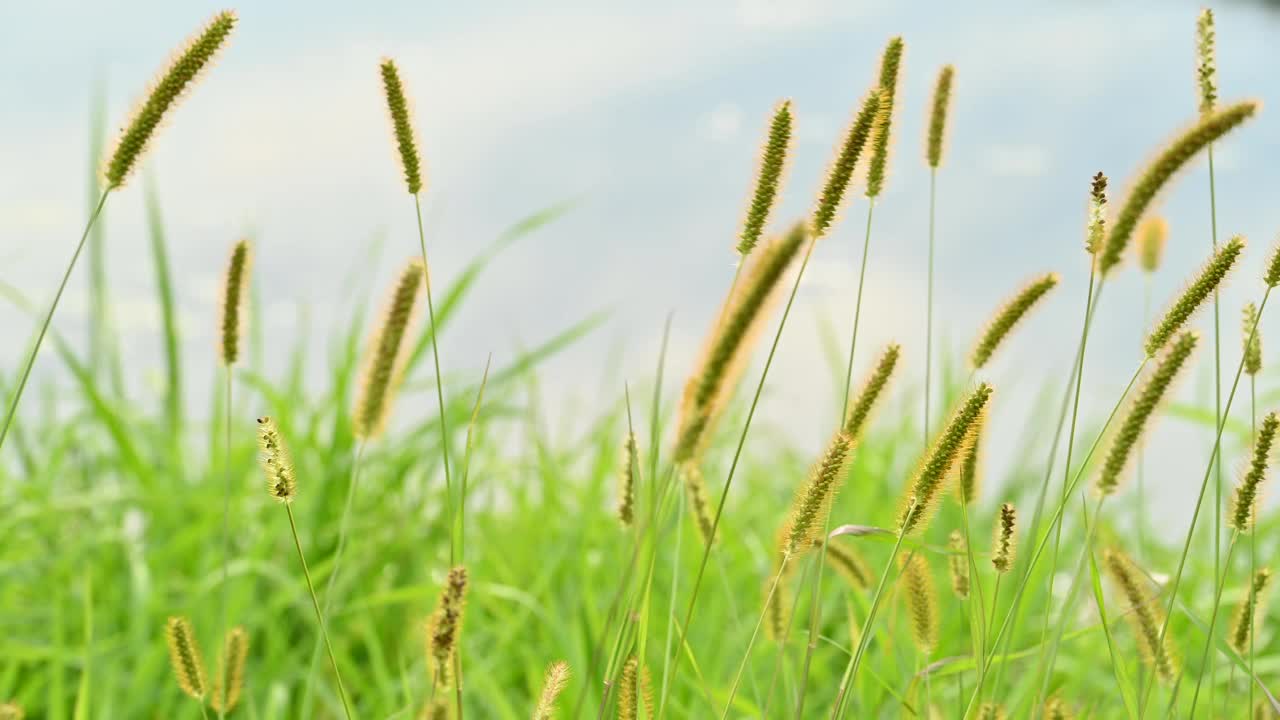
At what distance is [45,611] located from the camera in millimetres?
3764

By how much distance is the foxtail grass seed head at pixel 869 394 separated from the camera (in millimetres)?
1554

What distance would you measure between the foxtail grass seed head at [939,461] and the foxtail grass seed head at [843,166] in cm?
26

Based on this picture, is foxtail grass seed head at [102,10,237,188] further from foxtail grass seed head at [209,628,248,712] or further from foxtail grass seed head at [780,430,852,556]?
foxtail grass seed head at [780,430,852,556]

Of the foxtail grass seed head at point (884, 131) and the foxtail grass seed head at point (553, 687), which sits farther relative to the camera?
the foxtail grass seed head at point (884, 131)

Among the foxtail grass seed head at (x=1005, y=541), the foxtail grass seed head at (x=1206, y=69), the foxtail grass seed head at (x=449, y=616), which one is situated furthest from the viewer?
the foxtail grass seed head at (x=1206, y=69)

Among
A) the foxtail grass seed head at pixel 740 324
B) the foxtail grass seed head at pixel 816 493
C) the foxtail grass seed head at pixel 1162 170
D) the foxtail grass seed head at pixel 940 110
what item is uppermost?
the foxtail grass seed head at pixel 940 110

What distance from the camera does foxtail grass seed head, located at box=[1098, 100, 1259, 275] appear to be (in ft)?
5.04

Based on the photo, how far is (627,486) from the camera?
164 cm

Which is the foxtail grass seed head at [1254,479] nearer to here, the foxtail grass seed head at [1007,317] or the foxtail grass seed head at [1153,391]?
the foxtail grass seed head at [1153,391]

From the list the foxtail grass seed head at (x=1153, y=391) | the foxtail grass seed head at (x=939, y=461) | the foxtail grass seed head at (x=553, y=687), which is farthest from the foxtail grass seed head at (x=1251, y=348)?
the foxtail grass seed head at (x=553, y=687)

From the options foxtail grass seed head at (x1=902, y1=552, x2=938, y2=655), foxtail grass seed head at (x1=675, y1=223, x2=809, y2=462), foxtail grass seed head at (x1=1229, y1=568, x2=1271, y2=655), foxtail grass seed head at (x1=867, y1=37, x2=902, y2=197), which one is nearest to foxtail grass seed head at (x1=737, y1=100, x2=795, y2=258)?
foxtail grass seed head at (x1=675, y1=223, x2=809, y2=462)

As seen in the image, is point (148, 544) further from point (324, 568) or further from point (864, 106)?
point (864, 106)

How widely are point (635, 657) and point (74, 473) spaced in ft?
13.6

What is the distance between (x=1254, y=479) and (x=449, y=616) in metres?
1.03
